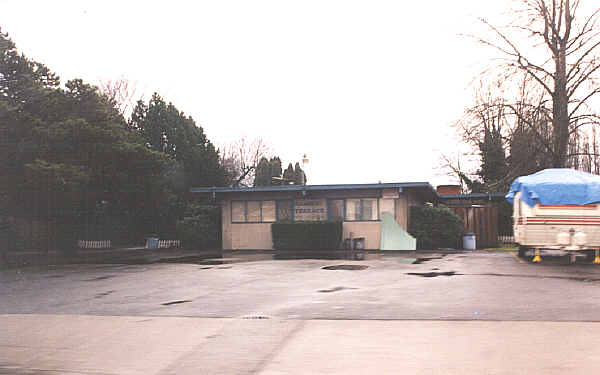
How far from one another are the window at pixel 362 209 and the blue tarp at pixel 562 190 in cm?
936

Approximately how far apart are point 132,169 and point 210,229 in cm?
535

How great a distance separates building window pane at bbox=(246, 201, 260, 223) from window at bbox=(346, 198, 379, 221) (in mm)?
4696

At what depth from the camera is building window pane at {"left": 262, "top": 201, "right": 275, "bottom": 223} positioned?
28.0 meters

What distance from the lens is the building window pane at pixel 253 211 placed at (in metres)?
28.2

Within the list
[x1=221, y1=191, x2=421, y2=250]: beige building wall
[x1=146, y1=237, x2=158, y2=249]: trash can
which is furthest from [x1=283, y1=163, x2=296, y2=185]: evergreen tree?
[x1=221, y1=191, x2=421, y2=250]: beige building wall

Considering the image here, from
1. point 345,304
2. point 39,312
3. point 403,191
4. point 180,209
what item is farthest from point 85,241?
point 345,304

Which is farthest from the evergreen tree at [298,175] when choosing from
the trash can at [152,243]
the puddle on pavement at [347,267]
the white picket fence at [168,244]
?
the puddle on pavement at [347,267]

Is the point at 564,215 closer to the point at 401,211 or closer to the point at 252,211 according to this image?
the point at 401,211

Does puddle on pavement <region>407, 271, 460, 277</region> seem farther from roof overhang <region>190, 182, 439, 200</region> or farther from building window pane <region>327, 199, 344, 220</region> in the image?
building window pane <region>327, 199, 344, 220</region>

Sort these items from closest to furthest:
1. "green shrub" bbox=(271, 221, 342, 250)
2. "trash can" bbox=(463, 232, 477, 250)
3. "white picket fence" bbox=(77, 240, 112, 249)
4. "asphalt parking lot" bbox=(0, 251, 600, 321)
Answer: "asphalt parking lot" bbox=(0, 251, 600, 321) → "green shrub" bbox=(271, 221, 342, 250) → "trash can" bbox=(463, 232, 477, 250) → "white picket fence" bbox=(77, 240, 112, 249)

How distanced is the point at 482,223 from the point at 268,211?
1117cm

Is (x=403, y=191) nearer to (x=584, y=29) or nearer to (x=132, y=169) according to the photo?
(x=584, y=29)

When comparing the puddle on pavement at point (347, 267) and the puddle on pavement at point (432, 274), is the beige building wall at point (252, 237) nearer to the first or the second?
the puddle on pavement at point (347, 267)

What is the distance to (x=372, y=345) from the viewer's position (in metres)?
6.29
